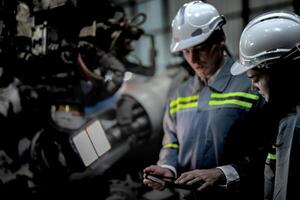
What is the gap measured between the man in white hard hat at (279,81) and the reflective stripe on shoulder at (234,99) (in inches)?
10.3

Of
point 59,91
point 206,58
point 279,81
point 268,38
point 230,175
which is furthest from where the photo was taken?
point 59,91

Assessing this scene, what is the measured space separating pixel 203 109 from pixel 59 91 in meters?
1.64

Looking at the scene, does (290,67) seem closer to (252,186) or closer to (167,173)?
(252,186)

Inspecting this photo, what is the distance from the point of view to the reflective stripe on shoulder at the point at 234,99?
2.16 meters

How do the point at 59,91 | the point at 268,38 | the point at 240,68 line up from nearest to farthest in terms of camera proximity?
the point at 268,38, the point at 240,68, the point at 59,91

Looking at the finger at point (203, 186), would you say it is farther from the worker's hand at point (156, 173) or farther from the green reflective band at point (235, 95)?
the green reflective band at point (235, 95)

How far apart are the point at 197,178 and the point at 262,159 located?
375 mm

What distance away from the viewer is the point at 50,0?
3.02 m

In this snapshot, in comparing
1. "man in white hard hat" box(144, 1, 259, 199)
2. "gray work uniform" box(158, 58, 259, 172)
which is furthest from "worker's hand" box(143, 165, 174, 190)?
"gray work uniform" box(158, 58, 259, 172)

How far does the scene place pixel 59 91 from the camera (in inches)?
136

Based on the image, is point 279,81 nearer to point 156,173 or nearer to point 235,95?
point 235,95

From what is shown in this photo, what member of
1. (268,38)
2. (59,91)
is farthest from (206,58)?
(59,91)

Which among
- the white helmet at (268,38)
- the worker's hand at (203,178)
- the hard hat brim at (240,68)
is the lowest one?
the worker's hand at (203,178)

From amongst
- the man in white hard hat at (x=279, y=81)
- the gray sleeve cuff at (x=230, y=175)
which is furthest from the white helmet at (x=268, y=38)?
the gray sleeve cuff at (x=230, y=175)
